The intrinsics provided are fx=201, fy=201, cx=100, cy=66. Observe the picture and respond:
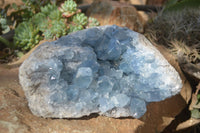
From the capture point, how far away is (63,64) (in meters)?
1.36

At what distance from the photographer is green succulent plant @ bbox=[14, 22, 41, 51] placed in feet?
8.24

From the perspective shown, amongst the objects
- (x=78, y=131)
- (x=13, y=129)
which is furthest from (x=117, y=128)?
(x=13, y=129)

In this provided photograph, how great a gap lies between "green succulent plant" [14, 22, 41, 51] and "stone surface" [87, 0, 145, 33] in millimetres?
799

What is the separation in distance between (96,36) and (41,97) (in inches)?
22.9

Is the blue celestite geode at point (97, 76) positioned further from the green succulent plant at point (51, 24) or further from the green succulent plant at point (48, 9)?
the green succulent plant at point (48, 9)

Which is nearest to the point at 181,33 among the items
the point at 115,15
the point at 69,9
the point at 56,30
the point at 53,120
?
the point at 115,15

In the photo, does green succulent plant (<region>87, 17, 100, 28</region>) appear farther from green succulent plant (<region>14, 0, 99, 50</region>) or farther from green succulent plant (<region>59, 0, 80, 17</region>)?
green succulent plant (<region>59, 0, 80, 17</region>)

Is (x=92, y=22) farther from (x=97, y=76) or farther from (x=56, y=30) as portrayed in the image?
(x=97, y=76)

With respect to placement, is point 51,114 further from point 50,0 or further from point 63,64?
point 50,0

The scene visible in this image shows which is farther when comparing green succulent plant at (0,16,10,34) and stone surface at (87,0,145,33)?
green succulent plant at (0,16,10,34)

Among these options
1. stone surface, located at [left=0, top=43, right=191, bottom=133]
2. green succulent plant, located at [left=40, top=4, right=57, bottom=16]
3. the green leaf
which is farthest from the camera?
green succulent plant, located at [left=40, top=4, right=57, bottom=16]

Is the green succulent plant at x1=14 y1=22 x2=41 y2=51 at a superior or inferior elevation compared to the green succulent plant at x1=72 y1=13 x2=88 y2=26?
inferior

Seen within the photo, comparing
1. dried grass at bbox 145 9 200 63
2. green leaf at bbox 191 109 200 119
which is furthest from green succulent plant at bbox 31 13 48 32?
green leaf at bbox 191 109 200 119

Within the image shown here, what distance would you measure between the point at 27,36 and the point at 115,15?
1.16 metres
